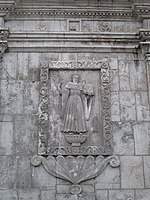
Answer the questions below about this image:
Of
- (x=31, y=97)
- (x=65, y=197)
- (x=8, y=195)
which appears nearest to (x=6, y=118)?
(x=31, y=97)

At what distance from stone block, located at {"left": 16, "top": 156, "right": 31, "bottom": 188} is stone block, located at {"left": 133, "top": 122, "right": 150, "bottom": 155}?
8.36 feet

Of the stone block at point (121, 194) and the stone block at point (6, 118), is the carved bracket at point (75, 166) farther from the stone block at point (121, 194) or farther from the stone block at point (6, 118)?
the stone block at point (6, 118)

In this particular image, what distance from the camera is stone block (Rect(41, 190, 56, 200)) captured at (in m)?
8.59

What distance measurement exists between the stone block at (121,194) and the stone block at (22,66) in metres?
3.53

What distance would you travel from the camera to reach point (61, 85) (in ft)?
31.6

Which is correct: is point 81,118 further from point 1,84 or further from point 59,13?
point 59,13

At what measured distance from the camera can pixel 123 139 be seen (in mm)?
9172

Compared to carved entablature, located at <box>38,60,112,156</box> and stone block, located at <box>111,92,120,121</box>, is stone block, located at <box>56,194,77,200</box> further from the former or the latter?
stone block, located at <box>111,92,120,121</box>

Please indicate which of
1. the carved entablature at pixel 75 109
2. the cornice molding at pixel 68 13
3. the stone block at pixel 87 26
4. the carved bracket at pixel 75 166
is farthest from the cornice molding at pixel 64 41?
the carved bracket at pixel 75 166

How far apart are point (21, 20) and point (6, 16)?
1.36ft

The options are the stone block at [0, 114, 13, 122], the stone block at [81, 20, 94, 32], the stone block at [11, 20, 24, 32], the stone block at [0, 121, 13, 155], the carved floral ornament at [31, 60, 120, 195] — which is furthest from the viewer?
the stone block at [81, 20, 94, 32]

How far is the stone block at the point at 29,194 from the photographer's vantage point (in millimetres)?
8578

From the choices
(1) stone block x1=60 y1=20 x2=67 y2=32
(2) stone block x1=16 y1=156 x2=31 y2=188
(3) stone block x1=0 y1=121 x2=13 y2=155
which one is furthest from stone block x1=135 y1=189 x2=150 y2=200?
(1) stone block x1=60 y1=20 x2=67 y2=32

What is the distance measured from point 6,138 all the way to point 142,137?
3.22m
